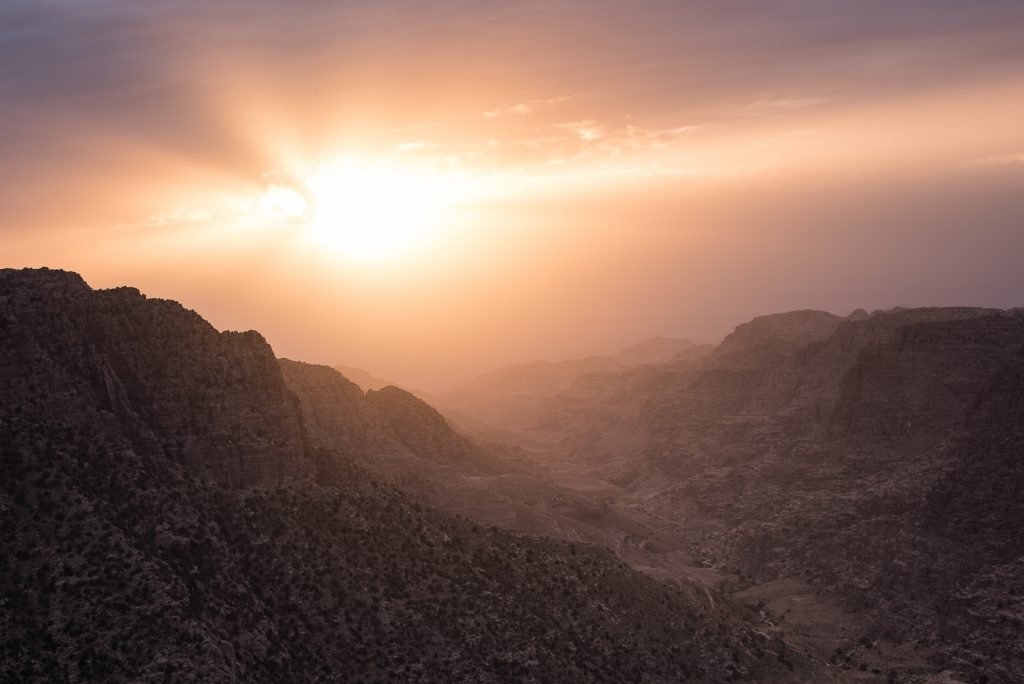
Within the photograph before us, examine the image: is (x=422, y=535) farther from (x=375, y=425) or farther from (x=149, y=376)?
(x=375, y=425)

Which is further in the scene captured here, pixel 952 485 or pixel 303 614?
pixel 952 485

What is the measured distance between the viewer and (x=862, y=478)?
105 m

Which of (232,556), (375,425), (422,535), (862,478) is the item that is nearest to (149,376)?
(232,556)

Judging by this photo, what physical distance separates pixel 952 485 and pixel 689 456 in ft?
176

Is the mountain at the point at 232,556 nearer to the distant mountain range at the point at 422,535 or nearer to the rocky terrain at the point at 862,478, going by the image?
the distant mountain range at the point at 422,535

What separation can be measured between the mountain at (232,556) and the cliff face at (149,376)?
0.14m

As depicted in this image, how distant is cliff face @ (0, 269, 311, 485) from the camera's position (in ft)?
185

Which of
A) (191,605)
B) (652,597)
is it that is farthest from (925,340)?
(191,605)

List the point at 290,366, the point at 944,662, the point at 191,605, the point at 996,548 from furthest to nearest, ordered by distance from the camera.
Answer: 1. the point at 290,366
2. the point at 996,548
3. the point at 944,662
4. the point at 191,605

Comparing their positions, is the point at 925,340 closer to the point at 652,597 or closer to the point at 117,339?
the point at 652,597

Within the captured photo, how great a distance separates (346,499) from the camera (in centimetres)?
6506

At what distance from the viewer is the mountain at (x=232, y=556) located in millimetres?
45531

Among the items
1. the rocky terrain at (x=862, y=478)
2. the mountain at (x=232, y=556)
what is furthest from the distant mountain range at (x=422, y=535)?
the rocky terrain at (x=862, y=478)

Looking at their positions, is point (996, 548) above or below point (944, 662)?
above
